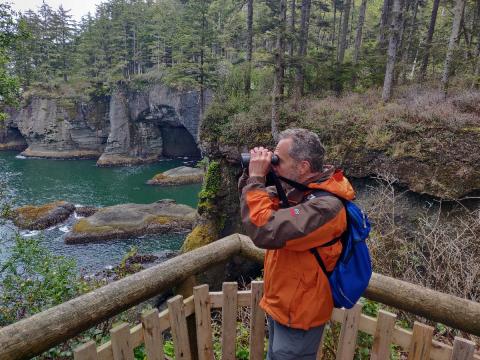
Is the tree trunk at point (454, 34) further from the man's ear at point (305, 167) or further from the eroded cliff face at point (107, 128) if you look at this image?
the eroded cliff face at point (107, 128)

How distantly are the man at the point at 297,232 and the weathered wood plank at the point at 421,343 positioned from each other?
1.95 feet

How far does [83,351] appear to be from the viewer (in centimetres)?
190

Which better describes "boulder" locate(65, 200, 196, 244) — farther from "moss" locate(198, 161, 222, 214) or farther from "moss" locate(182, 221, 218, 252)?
"moss" locate(198, 161, 222, 214)

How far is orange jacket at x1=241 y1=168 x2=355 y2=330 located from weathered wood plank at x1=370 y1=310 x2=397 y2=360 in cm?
45

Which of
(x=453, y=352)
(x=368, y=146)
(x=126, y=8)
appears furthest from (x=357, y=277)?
(x=126, y=8)

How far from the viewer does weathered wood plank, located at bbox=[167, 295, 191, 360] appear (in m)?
2.41

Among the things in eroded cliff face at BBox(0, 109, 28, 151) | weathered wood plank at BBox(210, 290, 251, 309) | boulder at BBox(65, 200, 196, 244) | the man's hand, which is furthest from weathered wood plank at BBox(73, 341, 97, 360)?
eroded cliff face at BBox(0, 109, 28, 151)

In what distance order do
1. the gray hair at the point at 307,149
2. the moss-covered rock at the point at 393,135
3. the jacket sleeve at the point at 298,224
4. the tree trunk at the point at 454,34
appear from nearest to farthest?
the jacket sleeve at the point at 298,224
the gray hair at the point at 307,149
the moss-covered rock at the point at 393,135
the tree trunk at the point at 454,34

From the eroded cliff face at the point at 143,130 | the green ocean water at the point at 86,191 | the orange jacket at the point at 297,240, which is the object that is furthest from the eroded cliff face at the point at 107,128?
the orange jacket at the point at 297,240

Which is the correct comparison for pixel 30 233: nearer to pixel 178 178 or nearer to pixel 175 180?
pixel 175 180

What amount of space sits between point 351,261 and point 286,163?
685 mm

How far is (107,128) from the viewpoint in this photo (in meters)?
49.9

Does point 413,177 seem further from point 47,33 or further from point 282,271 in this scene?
point 47,33

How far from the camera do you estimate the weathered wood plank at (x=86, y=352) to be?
1.87 meters
